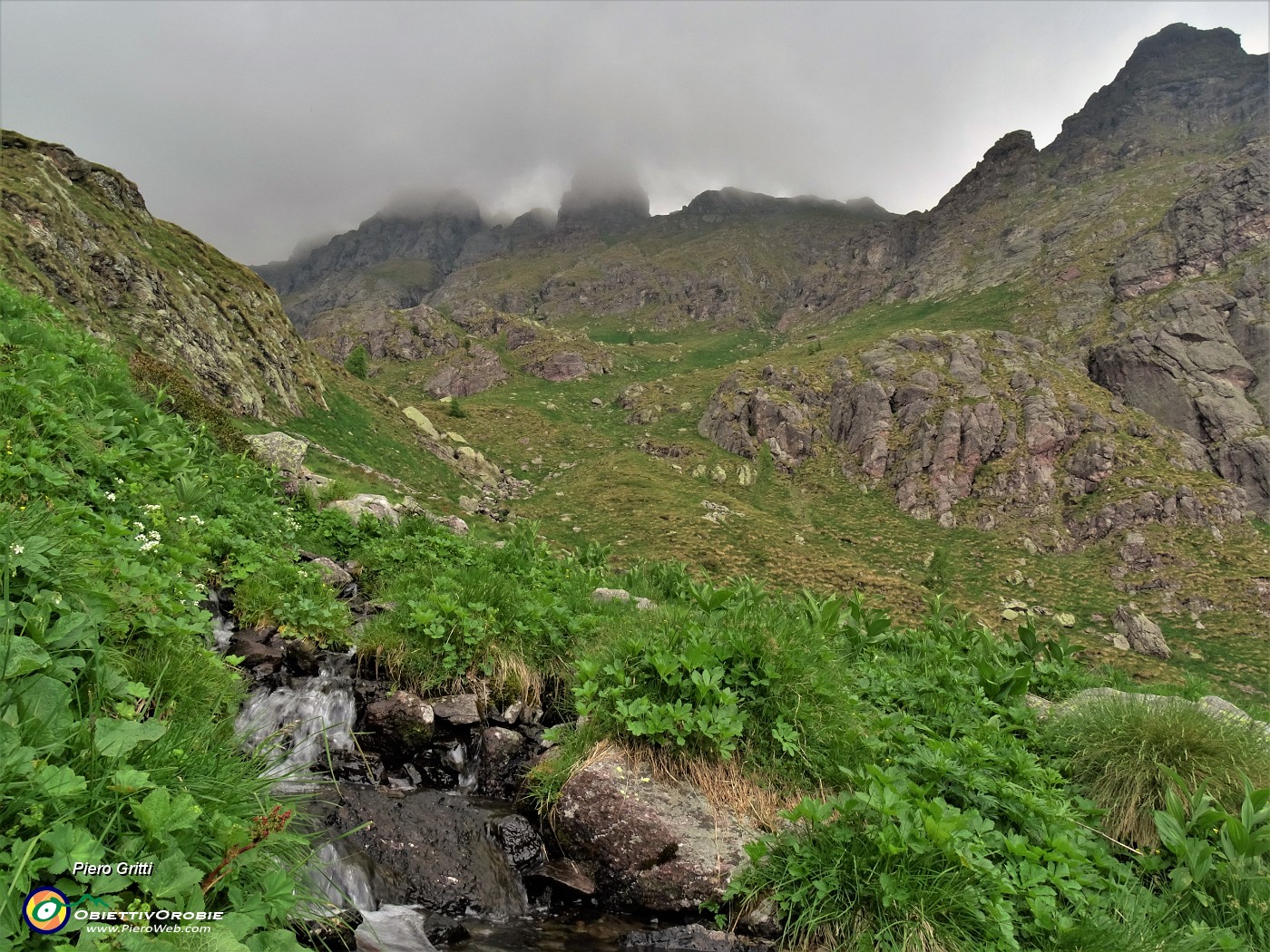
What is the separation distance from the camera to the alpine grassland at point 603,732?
280cm

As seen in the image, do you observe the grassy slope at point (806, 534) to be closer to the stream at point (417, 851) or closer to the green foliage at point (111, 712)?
the stream at point (417, 851)

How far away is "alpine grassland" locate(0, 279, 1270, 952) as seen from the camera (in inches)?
110

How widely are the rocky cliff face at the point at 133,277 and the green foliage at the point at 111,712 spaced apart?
57.3 feet

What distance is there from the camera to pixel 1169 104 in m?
174

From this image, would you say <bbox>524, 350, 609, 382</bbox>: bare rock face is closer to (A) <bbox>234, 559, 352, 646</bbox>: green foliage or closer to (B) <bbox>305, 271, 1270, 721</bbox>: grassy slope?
(B) <bbox>305, 271, 1270, 721</bbox>: grassy slope

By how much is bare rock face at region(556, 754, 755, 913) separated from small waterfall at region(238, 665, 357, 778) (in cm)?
273

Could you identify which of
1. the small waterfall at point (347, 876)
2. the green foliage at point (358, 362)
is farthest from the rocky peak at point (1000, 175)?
the small waterfall at point (347, 876)

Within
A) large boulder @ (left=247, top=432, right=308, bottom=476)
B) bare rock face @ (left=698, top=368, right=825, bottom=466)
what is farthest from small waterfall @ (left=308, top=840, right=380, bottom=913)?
bare rock face @ (left=698, top=368, right=825, bottom=466)

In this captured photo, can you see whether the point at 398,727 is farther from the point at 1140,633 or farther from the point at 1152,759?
the point at 1140,633

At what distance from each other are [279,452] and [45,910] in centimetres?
1663

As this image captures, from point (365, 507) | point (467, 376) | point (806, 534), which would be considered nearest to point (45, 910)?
point (365, 507)

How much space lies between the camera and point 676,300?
194 meters

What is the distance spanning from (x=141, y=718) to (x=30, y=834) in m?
1.50

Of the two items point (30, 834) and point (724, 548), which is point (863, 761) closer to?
point (30, 834)
